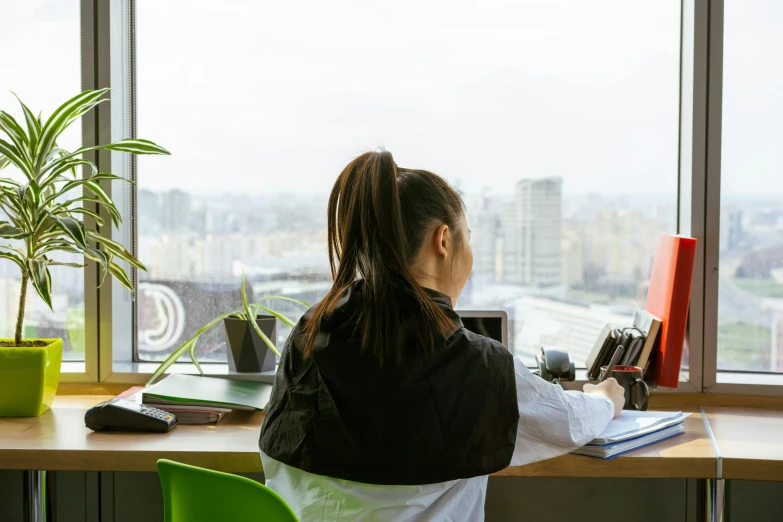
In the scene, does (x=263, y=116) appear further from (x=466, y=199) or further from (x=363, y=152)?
(x=363, y=152)

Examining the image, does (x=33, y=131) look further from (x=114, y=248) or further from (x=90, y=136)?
(x=114, y=248)

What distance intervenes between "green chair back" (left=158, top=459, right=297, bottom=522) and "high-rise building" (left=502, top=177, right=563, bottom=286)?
1.37 meters

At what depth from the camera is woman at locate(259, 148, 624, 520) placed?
3.99 ft

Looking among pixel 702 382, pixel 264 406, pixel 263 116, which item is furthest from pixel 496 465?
pixel 263 116

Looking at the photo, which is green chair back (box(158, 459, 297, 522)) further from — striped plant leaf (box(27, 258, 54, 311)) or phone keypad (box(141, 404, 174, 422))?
striped plant leaf (box(27, 258, 54, 311))

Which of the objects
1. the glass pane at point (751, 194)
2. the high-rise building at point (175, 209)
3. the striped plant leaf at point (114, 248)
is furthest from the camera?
the high-rise building at point (175, 209)

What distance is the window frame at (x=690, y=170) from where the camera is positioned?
2148mm

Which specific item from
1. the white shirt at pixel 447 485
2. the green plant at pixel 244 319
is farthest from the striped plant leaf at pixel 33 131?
the white shirt at pixel 447 485

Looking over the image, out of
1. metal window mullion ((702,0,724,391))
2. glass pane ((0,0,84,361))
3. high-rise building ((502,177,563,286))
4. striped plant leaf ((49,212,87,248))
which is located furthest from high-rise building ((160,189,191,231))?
metal window mullion ((702,0,724,391))

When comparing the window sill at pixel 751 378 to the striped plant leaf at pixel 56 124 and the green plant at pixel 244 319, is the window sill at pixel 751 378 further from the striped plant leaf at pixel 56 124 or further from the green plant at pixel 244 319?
the striped plant leaf at pixel 56 124

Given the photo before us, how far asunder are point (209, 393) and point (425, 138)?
1.04 metres

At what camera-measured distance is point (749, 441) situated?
177 centimetres

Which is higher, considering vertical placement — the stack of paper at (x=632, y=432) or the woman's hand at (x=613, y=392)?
the woman's hand at (x=613, y=392)

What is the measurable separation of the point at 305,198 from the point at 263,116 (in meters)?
0.30
